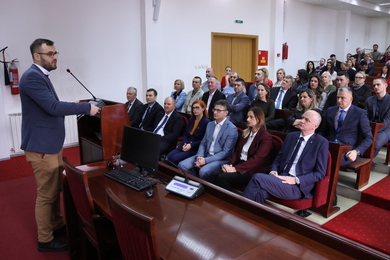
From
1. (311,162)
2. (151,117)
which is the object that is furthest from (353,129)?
(151,117)

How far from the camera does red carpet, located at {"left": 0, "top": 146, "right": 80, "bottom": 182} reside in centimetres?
431

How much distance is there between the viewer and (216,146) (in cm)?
335

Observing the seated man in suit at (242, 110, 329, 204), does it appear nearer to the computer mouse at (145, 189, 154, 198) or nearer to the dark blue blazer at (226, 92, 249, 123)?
the computer mouse at (145, 189, 154, 198)

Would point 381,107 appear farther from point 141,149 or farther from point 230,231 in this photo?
point 230,231

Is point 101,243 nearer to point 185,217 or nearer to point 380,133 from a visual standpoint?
point 185,217

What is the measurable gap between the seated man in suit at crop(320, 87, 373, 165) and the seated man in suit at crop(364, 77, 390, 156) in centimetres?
47

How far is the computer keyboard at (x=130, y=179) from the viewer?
210 cm

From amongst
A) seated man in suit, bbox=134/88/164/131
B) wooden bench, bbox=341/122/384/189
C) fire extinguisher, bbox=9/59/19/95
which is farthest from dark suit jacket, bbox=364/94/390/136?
fire extinguisher, bbox=9/59/19/95

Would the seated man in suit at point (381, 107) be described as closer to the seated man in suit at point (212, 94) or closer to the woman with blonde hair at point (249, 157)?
the woman with blonde hair at point (249, 157)

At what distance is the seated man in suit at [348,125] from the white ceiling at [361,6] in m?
7.67

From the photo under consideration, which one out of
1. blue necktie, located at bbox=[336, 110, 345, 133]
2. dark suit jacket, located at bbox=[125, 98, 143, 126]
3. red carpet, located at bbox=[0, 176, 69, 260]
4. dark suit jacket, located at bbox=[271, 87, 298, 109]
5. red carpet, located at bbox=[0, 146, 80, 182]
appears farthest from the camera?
dark suit jacket, located at bbox=[271, 87, 298, 109]

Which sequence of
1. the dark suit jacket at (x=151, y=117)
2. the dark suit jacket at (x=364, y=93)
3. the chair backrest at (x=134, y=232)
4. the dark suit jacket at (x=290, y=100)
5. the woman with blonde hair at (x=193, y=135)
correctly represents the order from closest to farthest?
the chair backrest at (x=134, y=232) → the woman with blonde hair at (x=193, y=135) → the dark suit jacket at (x=151, y=117) → the dark suit jacket at (x=364, y=93) → the dark suit jacket at (x=290, y=100)

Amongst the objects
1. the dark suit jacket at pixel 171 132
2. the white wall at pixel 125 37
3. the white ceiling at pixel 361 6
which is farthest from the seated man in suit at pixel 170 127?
the white ceiling at pixel 361 6

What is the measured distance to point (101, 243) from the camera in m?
1.89
